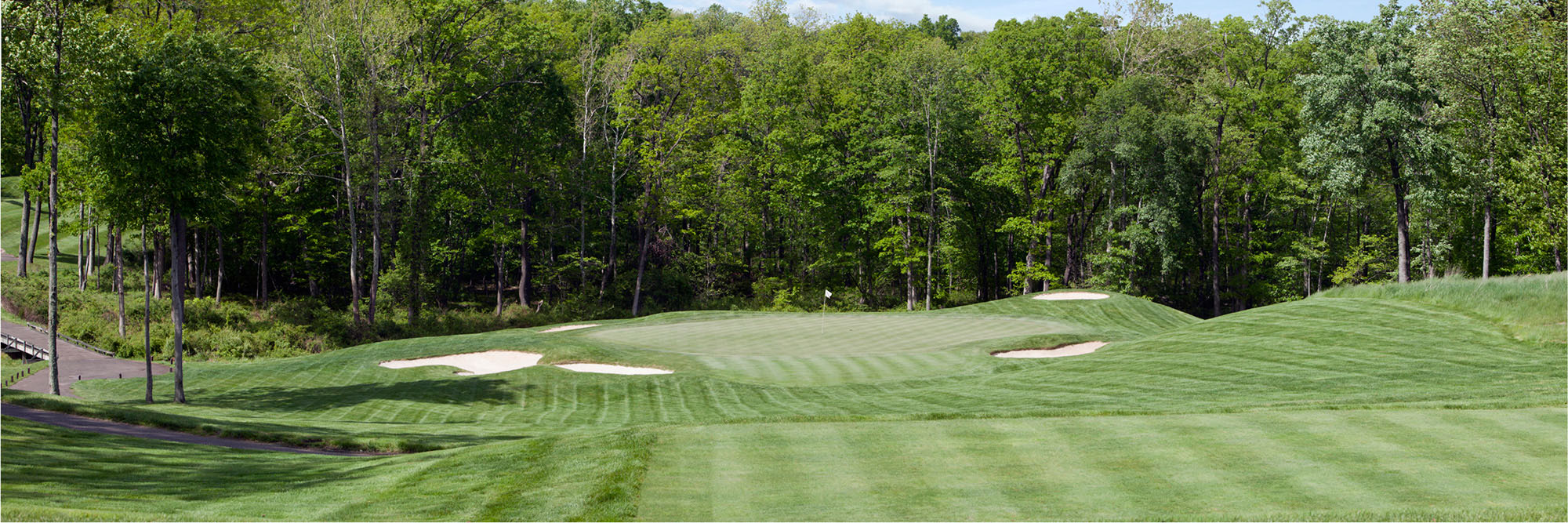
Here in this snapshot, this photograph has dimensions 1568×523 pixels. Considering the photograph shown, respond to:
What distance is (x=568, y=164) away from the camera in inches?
2000

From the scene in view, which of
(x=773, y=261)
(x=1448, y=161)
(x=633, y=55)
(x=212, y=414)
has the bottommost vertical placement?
(x=212, y=414)

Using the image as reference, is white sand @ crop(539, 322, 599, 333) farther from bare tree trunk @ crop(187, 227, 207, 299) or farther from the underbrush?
bare tree trunk @ crop(187, 227, 207, 299)

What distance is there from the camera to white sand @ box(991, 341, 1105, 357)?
27.6 m

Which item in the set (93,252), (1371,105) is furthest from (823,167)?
(93,252)

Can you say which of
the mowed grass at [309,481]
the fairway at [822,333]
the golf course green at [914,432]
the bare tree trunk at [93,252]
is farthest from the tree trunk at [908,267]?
the mowed grass at [309,481]

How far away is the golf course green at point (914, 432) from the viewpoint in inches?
384

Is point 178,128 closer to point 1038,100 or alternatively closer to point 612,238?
point 612,238

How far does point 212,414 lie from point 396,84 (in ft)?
76.3

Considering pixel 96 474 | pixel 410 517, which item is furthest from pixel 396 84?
pixel 410 517

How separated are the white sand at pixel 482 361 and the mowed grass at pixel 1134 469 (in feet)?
48.6

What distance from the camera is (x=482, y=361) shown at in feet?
90.9

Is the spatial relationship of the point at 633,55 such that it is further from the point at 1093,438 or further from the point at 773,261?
the point at 1093,438

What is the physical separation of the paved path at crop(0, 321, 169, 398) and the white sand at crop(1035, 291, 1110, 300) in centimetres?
3346

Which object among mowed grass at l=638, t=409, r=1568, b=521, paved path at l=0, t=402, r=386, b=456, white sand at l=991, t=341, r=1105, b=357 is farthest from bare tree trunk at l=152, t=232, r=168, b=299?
mowed grass at l=638, t=409, r=1568, b=521
